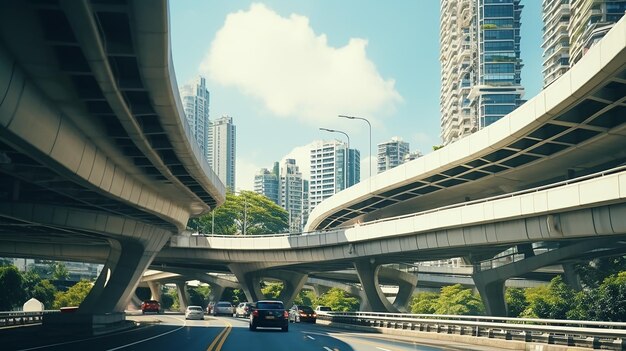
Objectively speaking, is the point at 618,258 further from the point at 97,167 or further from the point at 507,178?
the point at 97,167

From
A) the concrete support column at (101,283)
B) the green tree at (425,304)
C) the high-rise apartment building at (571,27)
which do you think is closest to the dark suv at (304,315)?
the concrete support column at (101,283)

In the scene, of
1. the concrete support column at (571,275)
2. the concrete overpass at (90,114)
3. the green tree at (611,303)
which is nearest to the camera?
the concrete overpass at (90,114)

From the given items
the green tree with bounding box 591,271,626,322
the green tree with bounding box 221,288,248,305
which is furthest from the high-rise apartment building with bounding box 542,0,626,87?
the green tree with bounding box 591,271,626,322

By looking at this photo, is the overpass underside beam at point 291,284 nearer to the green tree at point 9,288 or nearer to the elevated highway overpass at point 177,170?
the elevated highway overpass at point 177,170

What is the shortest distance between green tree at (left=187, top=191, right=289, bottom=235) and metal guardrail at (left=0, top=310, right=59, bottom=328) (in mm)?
77363

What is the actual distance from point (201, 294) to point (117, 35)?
137894mm

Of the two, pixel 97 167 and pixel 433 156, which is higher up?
pixel 433 156

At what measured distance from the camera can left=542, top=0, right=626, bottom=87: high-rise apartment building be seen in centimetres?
11975

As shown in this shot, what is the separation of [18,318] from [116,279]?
7156mm

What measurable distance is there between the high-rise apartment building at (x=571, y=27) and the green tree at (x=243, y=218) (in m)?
58.6

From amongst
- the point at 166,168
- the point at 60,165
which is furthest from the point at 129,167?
the point at 60,165

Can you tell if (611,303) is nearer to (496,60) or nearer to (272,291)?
(272,291)

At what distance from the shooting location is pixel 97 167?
25.1 meters

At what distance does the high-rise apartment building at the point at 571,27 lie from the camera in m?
120
